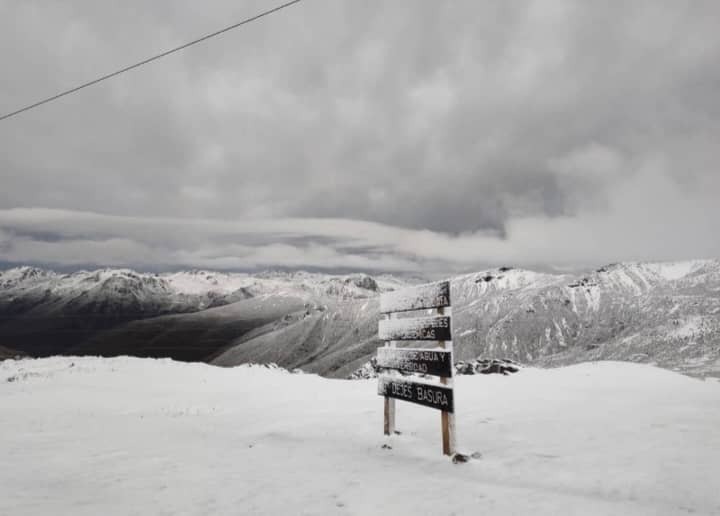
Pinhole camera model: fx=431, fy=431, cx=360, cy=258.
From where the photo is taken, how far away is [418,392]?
Answer: 8.23 m

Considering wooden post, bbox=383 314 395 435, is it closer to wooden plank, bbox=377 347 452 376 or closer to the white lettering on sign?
wooden plank, bbox=377 347 452 376

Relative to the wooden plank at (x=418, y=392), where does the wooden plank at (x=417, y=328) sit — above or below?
above

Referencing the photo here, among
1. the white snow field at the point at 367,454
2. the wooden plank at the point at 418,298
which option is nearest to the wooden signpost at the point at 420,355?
the wooden plank at the point at 418,298

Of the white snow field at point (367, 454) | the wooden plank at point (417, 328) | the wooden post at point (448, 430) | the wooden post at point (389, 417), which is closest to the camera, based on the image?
the white snow field at point (367, 454)

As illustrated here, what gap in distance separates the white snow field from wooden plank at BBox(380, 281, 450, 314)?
2653mm

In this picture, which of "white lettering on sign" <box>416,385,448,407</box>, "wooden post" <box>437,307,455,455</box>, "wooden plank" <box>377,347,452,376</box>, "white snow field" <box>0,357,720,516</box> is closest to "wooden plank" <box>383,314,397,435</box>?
"white snow field" <box>0,357,720,516</box>

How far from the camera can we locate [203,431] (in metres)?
10.1

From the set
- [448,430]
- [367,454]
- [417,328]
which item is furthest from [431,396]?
[367,454]

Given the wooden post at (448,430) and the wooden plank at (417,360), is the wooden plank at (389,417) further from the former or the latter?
the wooden post at (448,430)

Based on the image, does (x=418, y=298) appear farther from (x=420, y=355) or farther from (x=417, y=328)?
(x=420, y=355)

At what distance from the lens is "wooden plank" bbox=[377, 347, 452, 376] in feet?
25.0

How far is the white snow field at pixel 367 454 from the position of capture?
539 centimetres

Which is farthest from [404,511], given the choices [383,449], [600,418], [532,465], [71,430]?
[71,430]

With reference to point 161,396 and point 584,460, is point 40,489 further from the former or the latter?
point 161,396
